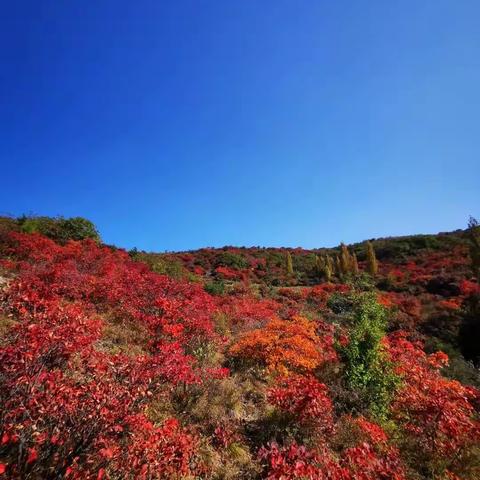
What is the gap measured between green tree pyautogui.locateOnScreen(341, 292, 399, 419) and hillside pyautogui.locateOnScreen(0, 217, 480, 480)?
0.10 ft

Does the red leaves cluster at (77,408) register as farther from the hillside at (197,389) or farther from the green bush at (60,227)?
Answer: the green bush at (60,227)

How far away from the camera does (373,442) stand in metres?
6.25

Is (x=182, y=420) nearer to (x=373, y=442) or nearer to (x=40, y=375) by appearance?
(x=40, y=375)

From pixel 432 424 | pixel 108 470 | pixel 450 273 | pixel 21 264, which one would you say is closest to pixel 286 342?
pixel 432 424

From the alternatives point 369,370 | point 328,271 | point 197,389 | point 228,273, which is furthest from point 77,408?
point 328,271

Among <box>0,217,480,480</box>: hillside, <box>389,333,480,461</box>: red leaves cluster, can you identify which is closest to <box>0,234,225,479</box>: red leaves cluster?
<box>0,217,480,480</box>: hillside

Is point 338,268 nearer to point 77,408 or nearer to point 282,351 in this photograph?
point 282,351

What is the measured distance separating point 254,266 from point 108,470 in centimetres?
3766

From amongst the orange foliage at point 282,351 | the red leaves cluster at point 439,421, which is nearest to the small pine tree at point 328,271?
the orange foliage at point 282,351

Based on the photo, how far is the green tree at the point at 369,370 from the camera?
788 centimetres

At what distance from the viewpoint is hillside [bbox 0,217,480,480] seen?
3898mm

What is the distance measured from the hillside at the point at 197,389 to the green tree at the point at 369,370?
0.03 m

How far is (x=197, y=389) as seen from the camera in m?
7.18

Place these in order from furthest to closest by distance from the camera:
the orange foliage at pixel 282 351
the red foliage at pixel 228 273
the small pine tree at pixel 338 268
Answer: the small pine tree at pixel 338 268
the red foliage at pixel 228 273
the orange foliage at pixel 282 351
